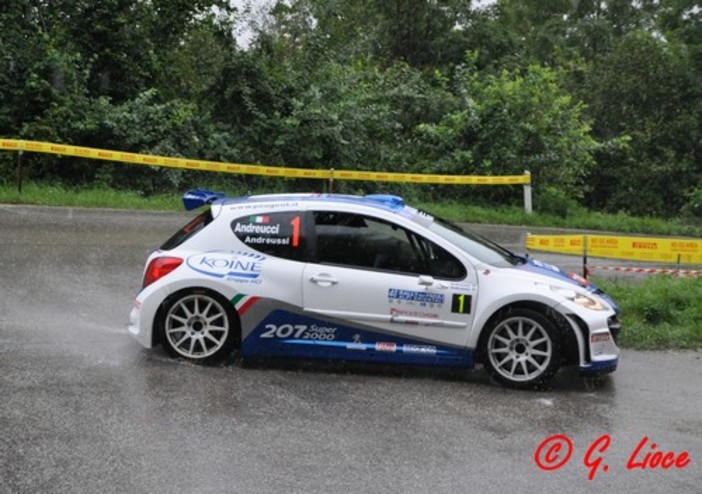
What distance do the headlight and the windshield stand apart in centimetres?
53

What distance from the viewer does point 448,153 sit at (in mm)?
20297

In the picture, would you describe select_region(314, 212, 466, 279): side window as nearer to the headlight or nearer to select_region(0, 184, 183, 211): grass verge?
the headlight

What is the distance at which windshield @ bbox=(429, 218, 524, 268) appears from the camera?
6988 millimetres

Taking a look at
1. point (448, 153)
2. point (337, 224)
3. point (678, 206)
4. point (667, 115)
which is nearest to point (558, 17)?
point (667, 115)

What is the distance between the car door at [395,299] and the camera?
21.8 feet

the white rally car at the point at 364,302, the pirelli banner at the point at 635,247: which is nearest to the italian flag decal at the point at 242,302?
the white rally car at the point at 364,302

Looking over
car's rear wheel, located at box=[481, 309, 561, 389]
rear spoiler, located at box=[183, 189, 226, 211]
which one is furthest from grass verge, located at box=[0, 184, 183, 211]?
car's rear wheel, located at box=[481, 309, 561, 389]

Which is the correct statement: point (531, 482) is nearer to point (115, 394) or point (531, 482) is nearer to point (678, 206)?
point (115, 394)

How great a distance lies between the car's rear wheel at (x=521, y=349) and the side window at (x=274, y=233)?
180cm

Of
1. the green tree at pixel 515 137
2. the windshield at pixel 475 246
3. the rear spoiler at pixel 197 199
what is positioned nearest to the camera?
the windshield at pixel 475 246

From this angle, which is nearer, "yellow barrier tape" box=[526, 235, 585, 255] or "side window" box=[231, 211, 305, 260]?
"side window" box=[231, 211, 305, 260]

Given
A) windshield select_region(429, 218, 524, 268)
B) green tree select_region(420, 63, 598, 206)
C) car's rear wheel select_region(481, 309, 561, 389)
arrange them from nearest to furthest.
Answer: car's rear wheel select_region(481, 309, 561, 389) → windshield select_region(429, 218, 524, 268) → green tree select_region(420, 63, 598, 206)

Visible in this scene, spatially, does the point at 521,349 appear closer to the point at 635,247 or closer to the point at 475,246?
the point at 475,246
